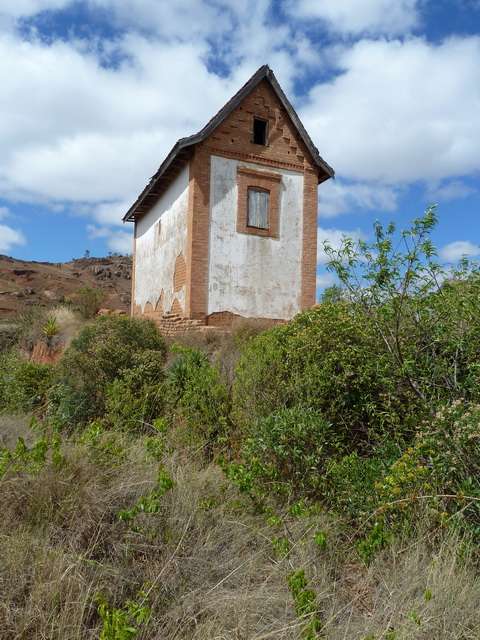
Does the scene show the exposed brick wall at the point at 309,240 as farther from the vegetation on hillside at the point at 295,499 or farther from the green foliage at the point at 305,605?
the green foliage at the point at 305,605

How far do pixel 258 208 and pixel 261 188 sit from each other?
0.57 m

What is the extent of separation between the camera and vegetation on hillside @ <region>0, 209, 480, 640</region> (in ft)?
9.83

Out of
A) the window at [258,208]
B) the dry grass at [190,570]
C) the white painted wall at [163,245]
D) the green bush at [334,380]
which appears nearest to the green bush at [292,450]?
the green bush at [334,380]

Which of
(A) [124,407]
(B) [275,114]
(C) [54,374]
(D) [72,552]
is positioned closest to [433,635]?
(D) [72,552]

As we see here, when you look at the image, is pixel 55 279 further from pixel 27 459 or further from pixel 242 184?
pixel 27 459

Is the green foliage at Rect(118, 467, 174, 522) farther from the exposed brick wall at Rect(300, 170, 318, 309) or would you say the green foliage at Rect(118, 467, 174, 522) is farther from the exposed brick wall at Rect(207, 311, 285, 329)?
the exposed brick wall at Rect(300, 170, 318, 309)

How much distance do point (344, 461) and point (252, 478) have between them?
99cm

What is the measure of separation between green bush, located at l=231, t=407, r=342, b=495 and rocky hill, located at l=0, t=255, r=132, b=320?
26.8m

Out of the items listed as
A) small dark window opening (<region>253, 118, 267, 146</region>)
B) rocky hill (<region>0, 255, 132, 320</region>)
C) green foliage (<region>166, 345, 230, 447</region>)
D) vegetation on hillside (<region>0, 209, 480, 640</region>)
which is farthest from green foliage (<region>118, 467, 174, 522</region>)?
rocky hill (<region>0, 255, 132, 320</region>)

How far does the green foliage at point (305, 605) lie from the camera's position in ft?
9.18

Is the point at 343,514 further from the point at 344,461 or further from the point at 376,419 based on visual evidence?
the point at 376,419

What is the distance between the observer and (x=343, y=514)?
459cm

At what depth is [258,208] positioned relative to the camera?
14516 millimetres

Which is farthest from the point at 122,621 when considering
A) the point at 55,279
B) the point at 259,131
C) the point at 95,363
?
the point at 55,279
